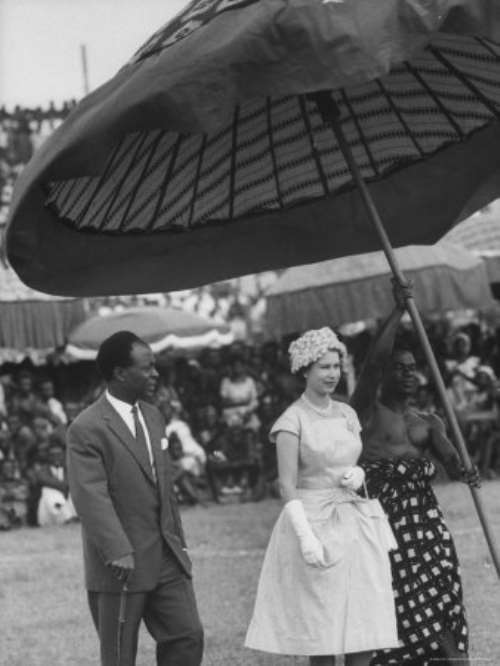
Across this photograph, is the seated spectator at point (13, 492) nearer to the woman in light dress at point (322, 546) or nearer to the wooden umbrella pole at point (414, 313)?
the woman in light dress at point (322, 546)

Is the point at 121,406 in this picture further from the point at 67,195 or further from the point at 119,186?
the point at 67,195

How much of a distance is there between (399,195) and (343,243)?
0.33m

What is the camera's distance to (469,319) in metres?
24.4

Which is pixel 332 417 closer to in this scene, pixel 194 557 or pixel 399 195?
pixel 399 195

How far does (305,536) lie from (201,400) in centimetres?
1478

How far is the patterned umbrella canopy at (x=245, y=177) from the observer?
5.31m

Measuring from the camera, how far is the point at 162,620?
7004 mm

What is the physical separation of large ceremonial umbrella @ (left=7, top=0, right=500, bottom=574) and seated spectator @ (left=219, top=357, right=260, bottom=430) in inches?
520

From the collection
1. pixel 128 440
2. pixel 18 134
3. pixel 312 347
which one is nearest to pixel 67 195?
pixel 128 440

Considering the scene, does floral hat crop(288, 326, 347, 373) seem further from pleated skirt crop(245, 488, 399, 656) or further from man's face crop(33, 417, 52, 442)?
man's face crop(33, 417, 52, 442)

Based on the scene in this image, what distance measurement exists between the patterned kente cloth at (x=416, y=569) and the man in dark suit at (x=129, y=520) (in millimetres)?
1282

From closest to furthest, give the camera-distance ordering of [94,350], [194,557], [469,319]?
[194,557] < [94,350] < [469,319]

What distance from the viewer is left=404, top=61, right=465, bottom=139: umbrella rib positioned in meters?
6.90

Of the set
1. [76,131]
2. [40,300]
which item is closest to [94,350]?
[40,300]
